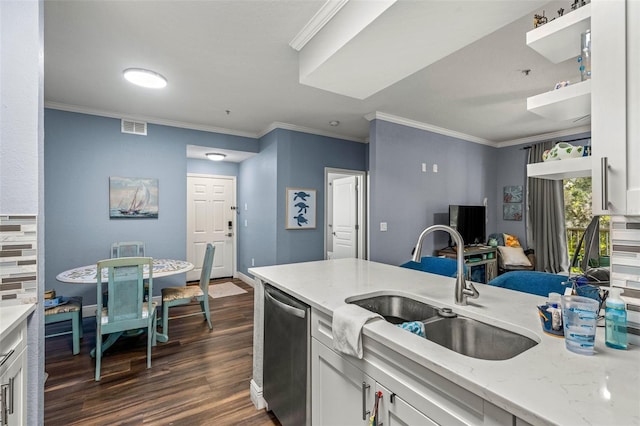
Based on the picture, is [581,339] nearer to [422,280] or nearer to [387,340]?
[387,340]

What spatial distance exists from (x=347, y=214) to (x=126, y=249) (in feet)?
11.6

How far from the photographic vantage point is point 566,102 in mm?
1067

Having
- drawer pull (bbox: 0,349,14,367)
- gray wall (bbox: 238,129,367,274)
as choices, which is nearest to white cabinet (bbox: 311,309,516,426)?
drawer pull (bbox: 0,349,14,367)

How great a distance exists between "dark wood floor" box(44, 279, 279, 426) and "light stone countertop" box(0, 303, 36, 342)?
103 centimetres

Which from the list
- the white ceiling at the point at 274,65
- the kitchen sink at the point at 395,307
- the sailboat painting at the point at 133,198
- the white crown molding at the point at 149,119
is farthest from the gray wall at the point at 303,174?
the kitchen sink at the point at 395,307

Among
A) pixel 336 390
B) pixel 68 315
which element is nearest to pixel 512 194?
pixel 336 390

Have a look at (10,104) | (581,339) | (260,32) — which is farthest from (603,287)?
(10,104)

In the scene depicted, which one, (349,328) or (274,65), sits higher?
(274,65)

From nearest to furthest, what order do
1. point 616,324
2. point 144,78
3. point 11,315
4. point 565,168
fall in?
1. point 616,324
2. point 565,168
3. point 11,315
4. point 144,78

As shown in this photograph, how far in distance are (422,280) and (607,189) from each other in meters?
1.12

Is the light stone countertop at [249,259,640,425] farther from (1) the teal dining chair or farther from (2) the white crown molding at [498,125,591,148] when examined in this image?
(2) the white crown molding at [498,125,591,148]

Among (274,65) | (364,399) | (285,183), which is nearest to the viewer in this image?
(364,399)

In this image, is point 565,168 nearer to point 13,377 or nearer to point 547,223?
point 13,377

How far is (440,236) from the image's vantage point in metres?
4.73
